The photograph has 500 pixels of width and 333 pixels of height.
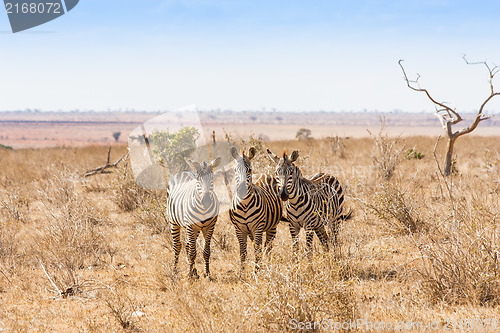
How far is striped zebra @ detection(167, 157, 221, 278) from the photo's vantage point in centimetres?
567

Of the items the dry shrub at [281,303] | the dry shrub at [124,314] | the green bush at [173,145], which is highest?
the green bush at [173,145]

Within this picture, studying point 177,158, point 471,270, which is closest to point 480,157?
point 177,158

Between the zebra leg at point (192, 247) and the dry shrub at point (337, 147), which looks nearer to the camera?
the zebra leg at point (192, 247)

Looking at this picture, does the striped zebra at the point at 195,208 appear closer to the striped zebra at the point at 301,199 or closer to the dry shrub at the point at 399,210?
the striped zebra at the point at 301,199

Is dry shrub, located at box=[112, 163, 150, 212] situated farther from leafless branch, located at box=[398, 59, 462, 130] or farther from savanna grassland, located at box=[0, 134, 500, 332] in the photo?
leafless branch, located at box=[398, 59, 462, 130]

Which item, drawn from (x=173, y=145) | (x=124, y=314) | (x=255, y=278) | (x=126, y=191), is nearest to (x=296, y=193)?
(x=255, y=278)

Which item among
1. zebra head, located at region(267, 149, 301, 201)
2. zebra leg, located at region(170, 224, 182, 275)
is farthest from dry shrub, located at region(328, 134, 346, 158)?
zebra leg, located at region(170, 224, 182, 275)

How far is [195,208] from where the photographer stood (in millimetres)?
5867

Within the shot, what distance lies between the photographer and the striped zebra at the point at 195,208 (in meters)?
5.67

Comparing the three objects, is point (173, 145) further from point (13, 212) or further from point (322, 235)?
point (322, 235)

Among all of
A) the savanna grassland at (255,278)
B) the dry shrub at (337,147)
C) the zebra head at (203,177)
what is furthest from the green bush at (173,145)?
the dry shrub at (337,147)

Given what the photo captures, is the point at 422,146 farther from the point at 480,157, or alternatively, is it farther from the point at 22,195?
the point at 22,195

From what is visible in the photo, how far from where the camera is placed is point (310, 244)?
569cm

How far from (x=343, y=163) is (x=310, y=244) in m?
12.4
